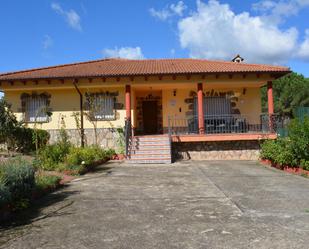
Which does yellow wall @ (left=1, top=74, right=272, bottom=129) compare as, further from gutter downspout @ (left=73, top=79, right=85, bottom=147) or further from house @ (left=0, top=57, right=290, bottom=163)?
gutter downspout @ (left=73, top=79, right=85, bottom=147)

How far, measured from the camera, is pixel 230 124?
17.8 meters

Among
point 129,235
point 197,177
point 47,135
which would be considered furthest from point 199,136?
point 129,235

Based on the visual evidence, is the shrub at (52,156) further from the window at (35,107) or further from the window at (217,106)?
the window at (217,106)

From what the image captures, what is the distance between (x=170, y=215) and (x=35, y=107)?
44.7 ft

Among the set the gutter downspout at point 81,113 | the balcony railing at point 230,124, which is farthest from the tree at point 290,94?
the gutter downspout at point 81,113

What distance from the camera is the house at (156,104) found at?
16.7m

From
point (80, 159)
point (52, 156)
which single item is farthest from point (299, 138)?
point (52, 156)

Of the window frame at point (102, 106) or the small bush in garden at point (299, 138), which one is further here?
the window frame at point (102, 106)

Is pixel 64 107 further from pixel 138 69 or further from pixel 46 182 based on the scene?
pixel 46 182

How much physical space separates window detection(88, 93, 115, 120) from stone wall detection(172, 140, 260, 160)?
391 cm

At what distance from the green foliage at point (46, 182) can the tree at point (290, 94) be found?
103ft

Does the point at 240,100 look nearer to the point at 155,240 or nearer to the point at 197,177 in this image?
the point at 197,177

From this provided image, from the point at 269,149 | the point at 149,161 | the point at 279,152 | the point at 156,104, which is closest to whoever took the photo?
the point at 279,152

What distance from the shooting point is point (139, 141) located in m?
16.6
